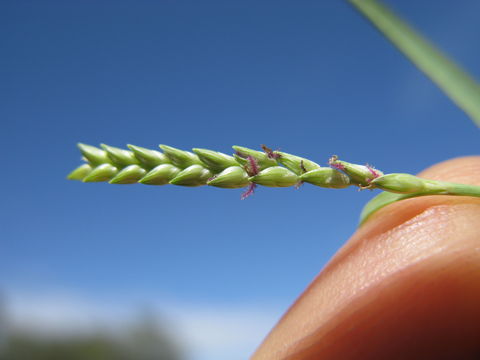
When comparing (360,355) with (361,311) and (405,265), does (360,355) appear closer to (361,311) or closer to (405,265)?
(361,311)

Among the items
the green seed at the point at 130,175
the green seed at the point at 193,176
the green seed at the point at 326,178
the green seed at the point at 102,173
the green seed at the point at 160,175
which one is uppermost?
the green seed at the point at 102,173

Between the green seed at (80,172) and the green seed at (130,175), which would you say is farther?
the green seed at (80,172)

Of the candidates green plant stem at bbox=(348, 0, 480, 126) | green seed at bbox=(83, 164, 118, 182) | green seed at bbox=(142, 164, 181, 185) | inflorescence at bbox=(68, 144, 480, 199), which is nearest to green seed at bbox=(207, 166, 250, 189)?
inflorescence at bbox=(68, 144, 480, 199)

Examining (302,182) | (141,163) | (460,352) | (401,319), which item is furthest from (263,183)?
(460,352)

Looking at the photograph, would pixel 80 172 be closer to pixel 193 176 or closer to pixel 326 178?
pixel 193 176

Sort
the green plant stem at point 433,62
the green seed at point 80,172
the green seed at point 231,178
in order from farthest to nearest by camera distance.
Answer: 1. the green seed at point 80,172
2. the green plant stem at point 433,62
3. the green seed at point 231,178

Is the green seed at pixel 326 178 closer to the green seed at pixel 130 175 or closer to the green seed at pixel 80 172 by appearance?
the green seed at pixel 130 175

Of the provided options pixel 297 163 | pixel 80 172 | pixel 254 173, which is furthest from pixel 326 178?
pixel 80 172

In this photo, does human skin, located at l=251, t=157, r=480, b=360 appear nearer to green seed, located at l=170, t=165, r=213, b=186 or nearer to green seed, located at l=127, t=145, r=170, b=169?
green seed, located at l=170, t=165, r=213, b=186

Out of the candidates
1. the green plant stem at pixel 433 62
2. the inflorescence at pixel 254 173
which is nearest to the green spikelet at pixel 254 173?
the inflorescence at pixel 254 173
